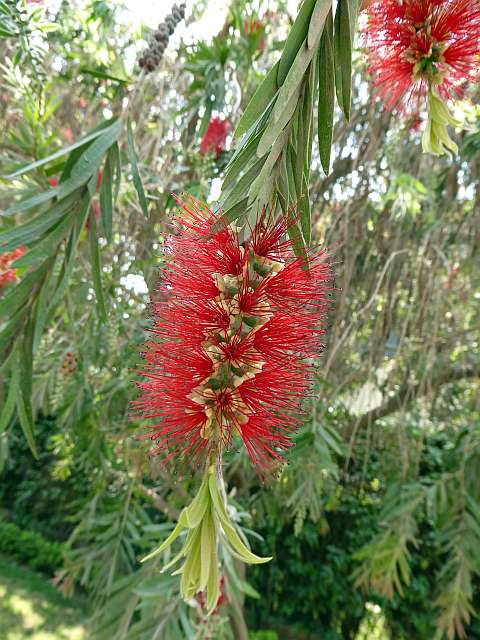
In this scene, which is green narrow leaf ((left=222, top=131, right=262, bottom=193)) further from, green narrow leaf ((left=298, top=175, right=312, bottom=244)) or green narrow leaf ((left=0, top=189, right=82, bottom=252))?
green narrow leaf ((left=0, top=189, right=82, bottom=252))

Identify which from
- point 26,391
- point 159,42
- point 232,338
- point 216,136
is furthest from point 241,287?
point 216,136

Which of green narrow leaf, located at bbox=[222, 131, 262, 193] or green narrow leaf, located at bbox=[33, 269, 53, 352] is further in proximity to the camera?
green narrow leaf, located at bbox=[33, 269, 53, 352]

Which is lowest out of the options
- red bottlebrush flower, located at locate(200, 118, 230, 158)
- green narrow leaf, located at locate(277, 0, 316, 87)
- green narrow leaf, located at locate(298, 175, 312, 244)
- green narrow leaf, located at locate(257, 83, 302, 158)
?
green narrow leaf, located at locate(298, 175, 312, 244)

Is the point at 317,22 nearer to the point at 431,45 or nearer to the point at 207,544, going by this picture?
the point at 431,45

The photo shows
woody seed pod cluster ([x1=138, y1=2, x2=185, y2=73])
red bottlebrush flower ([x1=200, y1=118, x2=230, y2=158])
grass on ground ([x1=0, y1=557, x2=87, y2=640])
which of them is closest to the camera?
woody seed pod cluster ([x1=138, y1=2, x2=185, y2=73])

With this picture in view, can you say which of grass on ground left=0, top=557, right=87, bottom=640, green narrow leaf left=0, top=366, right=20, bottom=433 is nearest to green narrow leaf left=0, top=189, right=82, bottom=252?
green narrow leaf left=0, top=366, right=20, bottom=433

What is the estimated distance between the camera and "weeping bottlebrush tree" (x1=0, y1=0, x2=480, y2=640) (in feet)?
2.06

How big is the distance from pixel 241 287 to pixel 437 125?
54 centimetres

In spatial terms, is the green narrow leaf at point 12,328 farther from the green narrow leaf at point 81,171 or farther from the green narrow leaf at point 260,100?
the green narrow leaf at point 260,100

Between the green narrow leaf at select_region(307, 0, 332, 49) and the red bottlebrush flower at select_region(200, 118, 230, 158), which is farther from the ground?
the red bottlebrush flower at select_region(200, 118, 230, 158)

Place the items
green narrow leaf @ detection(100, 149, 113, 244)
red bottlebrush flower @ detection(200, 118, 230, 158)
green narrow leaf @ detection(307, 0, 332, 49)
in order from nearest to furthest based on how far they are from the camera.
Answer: green narrow leaf @ detection(307, 0, 332, 49)
green narrow leaf @ detection(100, 149, 113, 244)
red bottlebrush flower @ detection(200, 118, 230, 158)

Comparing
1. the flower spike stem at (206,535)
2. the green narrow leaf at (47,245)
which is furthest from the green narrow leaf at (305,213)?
the green narrow leaf at (47,245)

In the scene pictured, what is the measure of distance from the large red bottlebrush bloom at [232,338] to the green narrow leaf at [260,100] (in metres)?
0.13

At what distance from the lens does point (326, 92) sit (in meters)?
0.76
